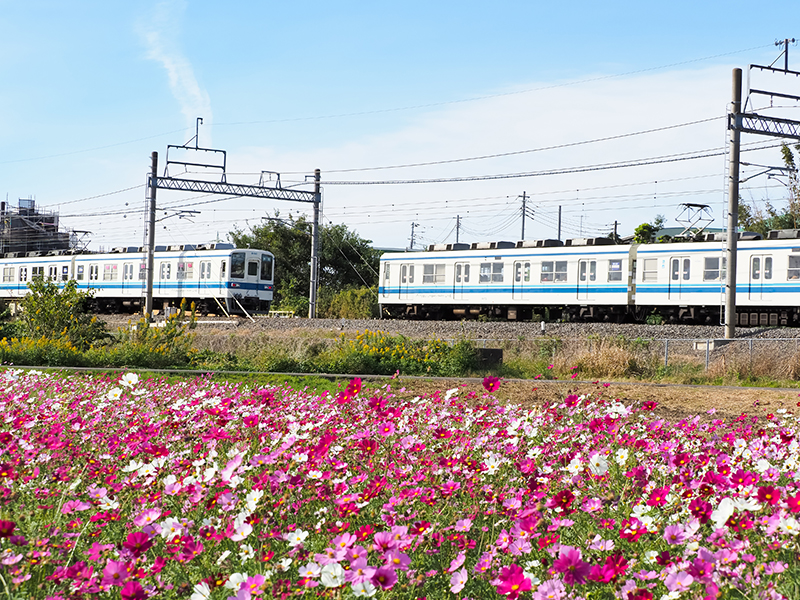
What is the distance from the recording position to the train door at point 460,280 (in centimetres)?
3194

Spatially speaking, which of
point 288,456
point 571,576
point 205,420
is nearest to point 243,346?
point 205,420

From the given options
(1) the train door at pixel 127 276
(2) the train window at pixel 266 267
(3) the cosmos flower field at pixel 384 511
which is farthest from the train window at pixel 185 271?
(3) the cosmos flower field at pixel 384 511

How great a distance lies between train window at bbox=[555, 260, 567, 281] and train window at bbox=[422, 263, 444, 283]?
499cm

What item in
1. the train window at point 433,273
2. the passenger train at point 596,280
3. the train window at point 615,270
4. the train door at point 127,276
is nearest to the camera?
the passenger train at point 596,280

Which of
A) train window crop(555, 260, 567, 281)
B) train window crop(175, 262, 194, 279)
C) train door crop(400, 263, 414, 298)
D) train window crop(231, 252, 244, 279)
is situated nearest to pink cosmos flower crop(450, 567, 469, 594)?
train window crop(555, 260, 567, 281)

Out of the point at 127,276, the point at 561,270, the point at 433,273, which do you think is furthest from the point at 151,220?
the point at 561,270

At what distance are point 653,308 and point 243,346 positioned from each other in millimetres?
15317

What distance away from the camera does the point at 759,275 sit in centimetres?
2473

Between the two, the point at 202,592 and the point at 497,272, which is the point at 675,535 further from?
the point at 497,272

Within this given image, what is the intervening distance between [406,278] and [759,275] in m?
13.8

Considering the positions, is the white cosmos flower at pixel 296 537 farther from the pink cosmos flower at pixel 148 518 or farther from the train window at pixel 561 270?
the train window at pixel 561 270

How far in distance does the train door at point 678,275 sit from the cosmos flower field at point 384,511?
2168cm

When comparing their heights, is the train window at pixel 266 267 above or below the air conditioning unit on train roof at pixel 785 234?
below

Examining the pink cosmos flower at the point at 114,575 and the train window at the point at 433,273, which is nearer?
the pink cosmos flower at the point at 114,575
